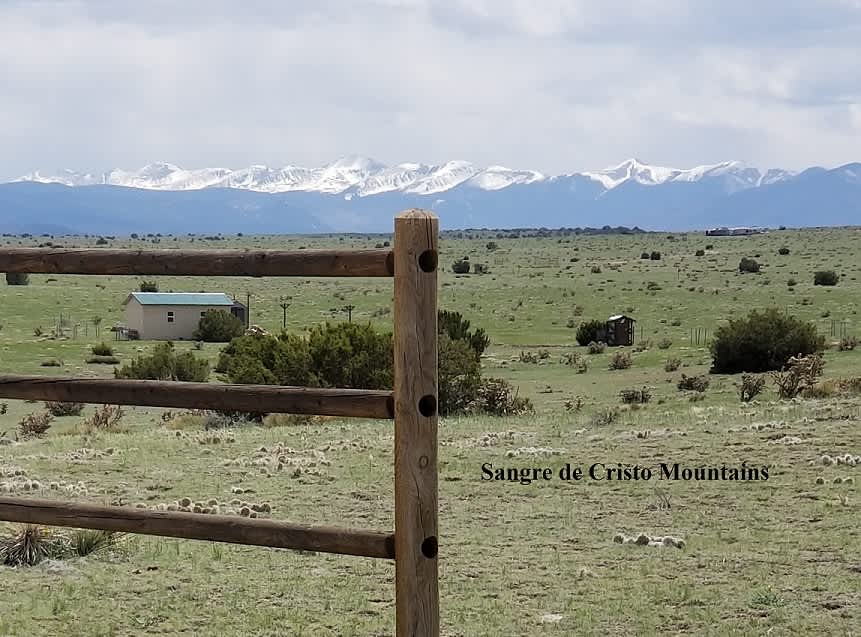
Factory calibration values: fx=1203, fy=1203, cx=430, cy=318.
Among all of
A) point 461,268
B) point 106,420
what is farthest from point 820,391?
point 461,268

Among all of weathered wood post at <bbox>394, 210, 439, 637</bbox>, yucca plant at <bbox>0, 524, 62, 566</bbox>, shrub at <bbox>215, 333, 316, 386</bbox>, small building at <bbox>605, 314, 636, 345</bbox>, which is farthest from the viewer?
small building at <bbox>605, 314, 636, 345</bbox>

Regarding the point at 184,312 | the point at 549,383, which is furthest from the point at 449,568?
the point at 184,312

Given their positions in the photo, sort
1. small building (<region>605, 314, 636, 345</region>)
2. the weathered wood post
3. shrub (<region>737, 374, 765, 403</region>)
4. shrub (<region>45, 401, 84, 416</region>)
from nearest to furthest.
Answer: the weathered wood post, shrub (<region>737, 374, 765, 403</region>), shrub (<region>45, 401, 84, 416</region>), small building (<region>605, 314, 636, 345</region>)

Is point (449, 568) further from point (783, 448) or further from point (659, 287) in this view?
point (659, 287)

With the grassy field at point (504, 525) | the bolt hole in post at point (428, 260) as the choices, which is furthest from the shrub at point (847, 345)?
the bolt hole in post at point (428, 260)

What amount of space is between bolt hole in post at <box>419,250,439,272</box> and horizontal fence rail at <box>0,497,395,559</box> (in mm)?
1009

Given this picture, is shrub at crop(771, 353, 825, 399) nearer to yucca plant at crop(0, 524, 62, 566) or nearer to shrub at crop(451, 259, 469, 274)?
yucca plant at crop(0, 524, 62, 566)

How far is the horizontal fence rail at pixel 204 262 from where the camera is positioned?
4434mm

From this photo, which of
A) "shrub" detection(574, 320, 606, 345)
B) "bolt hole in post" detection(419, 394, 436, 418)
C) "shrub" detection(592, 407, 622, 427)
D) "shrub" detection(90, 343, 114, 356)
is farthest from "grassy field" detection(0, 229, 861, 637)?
"shrub" detection(574, 320, 606, 345)

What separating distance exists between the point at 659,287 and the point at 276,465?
49129 millimetres

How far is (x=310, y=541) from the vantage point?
15.0ft

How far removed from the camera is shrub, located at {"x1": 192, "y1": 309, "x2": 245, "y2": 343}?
144 ft

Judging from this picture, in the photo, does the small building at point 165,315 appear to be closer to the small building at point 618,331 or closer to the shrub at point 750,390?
the small building at point 618,331

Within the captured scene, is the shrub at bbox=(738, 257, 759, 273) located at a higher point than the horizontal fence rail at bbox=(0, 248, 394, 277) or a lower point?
lower
